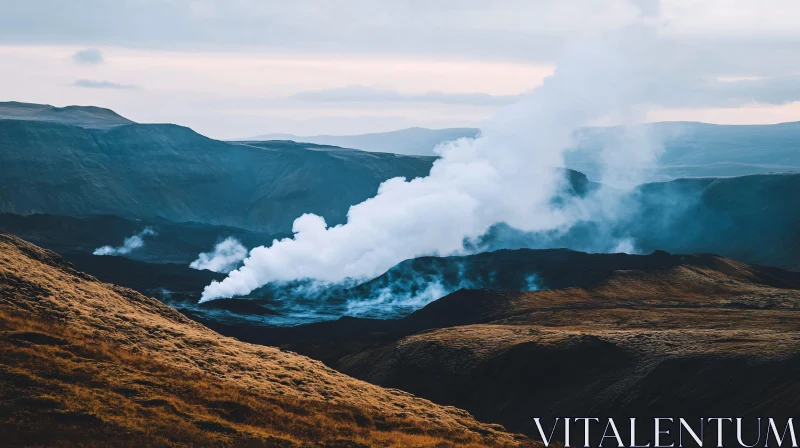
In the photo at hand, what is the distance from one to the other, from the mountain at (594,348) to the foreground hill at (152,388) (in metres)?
17.3

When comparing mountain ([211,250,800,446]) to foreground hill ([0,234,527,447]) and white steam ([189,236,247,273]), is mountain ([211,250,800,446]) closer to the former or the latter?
foreground hill ([0,234,527,447])

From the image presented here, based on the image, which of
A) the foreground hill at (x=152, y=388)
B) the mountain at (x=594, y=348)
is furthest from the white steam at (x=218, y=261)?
the foreground hill at (x=152, y=388)

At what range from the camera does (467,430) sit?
1823 inches

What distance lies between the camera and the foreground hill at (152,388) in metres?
32.9

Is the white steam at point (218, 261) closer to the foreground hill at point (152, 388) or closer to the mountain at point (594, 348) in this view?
the mountain at point (594, 348)

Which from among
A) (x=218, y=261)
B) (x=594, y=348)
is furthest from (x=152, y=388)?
(x=218, y=261)

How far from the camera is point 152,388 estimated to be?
38094 mm

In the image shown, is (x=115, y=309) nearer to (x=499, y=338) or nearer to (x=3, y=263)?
(x=3, y=263)

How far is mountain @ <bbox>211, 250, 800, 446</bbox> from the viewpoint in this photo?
205 feet

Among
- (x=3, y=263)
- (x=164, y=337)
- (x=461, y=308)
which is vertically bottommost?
(x=461, y=308)

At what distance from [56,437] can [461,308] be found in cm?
8499

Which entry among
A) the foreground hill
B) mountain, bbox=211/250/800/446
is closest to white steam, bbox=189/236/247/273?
mountain, bbox=211/250/800/446

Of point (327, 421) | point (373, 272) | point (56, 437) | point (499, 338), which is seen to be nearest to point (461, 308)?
point (499, 338)

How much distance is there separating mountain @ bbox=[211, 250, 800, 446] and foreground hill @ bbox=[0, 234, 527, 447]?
17329 millimetres
